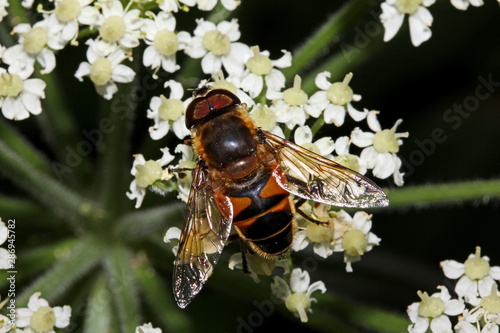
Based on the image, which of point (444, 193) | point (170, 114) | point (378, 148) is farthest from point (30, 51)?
point (444, 193)

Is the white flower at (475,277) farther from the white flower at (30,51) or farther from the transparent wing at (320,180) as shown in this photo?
the white flower at (30,51)

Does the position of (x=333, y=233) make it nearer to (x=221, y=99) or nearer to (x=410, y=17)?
(x=221, y=99)

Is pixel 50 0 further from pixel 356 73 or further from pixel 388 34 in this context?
pixel 356 73

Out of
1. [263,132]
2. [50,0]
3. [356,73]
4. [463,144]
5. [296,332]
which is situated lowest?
[296,332]

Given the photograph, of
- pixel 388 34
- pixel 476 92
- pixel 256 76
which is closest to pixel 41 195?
pixel 256 76

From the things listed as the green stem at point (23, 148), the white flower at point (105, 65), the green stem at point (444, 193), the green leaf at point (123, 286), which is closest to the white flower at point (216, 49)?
the white flower at point (105, 65)

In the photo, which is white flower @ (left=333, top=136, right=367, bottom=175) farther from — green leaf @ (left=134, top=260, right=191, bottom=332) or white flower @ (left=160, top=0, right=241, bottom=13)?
green leaf @ (left=134, top=260, right=191, bottom=332)
